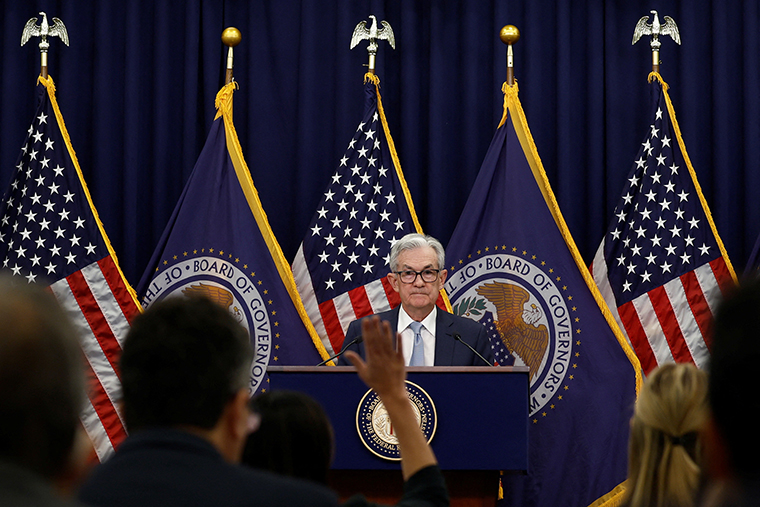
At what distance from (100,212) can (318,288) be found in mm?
1536

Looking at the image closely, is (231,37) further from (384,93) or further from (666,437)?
(666,437)

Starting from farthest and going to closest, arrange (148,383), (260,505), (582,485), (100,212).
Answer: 1. (100,212)
2. (582,485)
3. (148,383)
4. (260,505)

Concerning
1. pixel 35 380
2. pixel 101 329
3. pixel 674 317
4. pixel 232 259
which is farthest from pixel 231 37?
pixel 35 380

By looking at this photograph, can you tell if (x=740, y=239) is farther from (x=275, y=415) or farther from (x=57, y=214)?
(x=275, y=415)

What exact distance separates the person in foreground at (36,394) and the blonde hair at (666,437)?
1.03m

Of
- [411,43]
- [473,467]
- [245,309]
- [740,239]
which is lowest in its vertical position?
[473,467]

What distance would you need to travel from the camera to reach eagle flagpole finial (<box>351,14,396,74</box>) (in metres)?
5.32

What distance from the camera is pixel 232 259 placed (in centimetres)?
515

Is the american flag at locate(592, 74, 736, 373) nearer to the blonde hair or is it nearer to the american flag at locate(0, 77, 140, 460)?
the american flag at locate(0, 77, 140, 460)

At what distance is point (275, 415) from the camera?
1503mm

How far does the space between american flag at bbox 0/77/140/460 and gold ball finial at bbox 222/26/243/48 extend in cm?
104

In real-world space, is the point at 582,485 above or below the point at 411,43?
below

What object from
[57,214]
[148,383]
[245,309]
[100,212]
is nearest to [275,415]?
[148,383]

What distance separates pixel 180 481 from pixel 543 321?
160 inches
